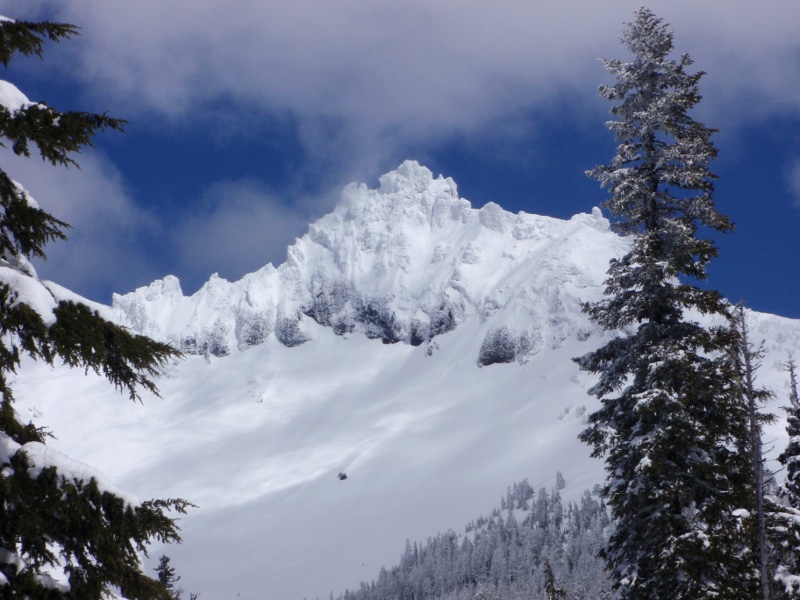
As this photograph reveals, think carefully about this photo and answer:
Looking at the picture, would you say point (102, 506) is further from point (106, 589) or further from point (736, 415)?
point (736, 415)

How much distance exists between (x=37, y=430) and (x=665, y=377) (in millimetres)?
11125

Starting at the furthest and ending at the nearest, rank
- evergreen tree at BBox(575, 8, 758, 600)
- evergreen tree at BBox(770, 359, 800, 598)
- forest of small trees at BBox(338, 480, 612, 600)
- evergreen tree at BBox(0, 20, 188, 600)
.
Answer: forest of small trees at BBox(338, 480, 612, 600), evergreen tree at BBox(770, 359, 800, 598), evergreen tree at BBox(575, 8, 758, 600), evergreen tree at BBox(0, 20, 188, 600)

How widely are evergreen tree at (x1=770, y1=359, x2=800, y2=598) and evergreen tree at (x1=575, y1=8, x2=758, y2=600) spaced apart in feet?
6.87

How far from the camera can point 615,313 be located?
1513 centimetres

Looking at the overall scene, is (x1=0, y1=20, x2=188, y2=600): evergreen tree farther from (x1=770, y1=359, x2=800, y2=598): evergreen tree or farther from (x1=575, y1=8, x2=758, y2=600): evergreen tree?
(x1=770, y1=359, x2=800, y2=598): evergreen tree

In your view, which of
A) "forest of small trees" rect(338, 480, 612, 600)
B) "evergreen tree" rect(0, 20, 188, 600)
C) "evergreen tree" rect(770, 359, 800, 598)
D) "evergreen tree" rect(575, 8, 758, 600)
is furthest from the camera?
"forest of small trees" rect(338, 480, 612, 600)

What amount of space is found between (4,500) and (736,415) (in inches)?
488

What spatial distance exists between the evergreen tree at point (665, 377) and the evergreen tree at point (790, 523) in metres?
2.09

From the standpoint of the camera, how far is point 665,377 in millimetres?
13625

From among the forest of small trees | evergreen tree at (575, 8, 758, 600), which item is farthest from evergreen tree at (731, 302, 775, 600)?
the forest of small trees

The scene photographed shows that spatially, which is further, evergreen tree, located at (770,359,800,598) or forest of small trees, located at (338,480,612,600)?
forest of small trees, located at (338,480,612,600)

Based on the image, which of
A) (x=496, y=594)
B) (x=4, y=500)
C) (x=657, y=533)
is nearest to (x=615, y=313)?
(x=657, y=533)

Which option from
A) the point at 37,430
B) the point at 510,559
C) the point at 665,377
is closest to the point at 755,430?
the point at 665,377

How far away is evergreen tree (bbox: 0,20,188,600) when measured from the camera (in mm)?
5617
